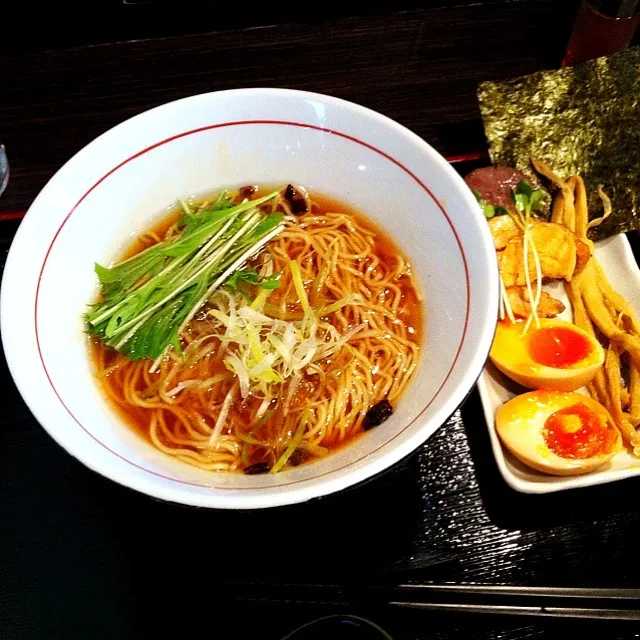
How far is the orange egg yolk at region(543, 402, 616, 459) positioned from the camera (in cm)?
156

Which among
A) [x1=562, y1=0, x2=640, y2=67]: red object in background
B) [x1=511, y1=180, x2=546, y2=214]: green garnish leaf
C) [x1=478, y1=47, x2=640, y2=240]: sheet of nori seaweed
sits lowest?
[x1=511, y1=180, x2=546, y2=214]: green garnish leaf

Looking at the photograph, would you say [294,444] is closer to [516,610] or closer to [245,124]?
[516,610]

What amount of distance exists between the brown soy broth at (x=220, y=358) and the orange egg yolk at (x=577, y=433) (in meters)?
0.46

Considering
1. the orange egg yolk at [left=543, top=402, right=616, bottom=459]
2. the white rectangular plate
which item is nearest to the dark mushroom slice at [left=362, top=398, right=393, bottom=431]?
the white rectangular plate

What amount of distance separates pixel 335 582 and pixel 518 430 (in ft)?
2.03

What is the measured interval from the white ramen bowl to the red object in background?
136cm

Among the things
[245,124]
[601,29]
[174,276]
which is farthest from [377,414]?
[601,29]

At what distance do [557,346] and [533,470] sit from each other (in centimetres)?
43

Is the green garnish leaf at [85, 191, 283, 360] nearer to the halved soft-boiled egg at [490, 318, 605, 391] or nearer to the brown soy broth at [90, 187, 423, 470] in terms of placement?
the brown soy broth at [90, 187, 423, 470]

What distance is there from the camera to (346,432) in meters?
1.46

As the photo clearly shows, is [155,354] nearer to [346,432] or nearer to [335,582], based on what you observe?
[346,432]

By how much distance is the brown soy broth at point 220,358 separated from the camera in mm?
1476

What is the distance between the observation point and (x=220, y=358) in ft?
5.10

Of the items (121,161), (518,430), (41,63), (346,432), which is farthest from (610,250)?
(41,63)
